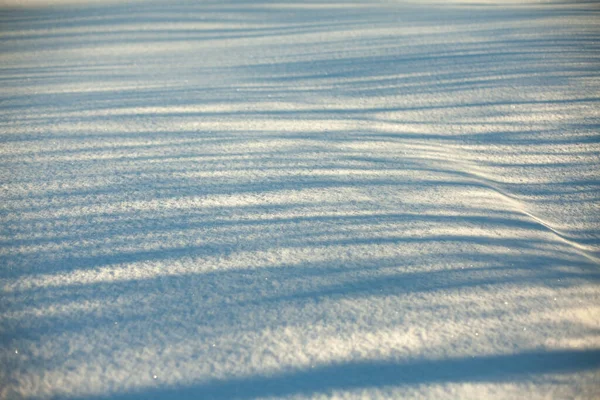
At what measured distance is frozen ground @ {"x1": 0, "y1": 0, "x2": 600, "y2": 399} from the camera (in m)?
2.81

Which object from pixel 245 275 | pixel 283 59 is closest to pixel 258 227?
pixel 245 275

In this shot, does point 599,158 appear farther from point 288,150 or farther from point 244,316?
point 244,316

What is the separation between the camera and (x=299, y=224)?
13.0ft

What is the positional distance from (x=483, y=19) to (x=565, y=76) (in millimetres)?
3458

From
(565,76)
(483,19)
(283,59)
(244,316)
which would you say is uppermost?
(483,19)

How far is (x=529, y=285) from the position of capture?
3475 millimetres

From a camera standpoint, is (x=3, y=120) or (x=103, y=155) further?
(x=3, y=120)

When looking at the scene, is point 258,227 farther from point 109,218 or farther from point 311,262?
point 109,218

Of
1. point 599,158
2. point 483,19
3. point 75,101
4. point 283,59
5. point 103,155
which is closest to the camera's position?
point 103,155

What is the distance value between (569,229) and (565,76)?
149 inches

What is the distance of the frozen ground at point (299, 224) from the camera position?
9.21 ft

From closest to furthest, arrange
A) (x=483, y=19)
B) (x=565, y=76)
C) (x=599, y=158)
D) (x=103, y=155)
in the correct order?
(x=103, y=155) < (x=599, y=158) < (x=565, y=76) < (x=483, y=19)

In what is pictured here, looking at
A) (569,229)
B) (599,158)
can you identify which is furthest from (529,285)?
(599,158)

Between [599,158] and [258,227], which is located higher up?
[599,158]
